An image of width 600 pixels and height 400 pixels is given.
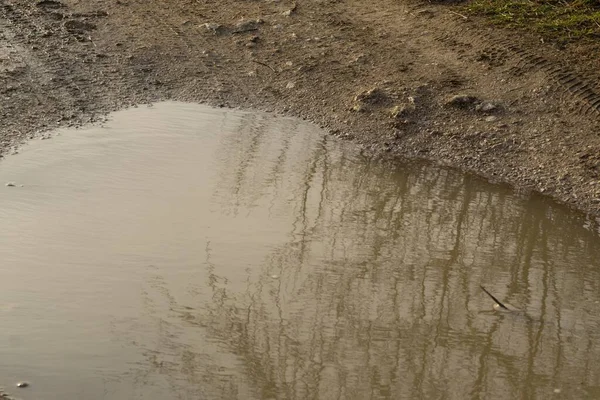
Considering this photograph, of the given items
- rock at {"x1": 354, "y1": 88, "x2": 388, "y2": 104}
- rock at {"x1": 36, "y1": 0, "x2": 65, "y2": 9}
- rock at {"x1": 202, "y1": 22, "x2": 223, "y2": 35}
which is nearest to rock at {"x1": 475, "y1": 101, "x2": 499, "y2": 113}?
rock at {"x1": 354, "y1": 88, "x2": 388, "y2": 104}

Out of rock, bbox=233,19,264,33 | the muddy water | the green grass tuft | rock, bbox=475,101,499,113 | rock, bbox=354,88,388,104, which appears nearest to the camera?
the muddy water

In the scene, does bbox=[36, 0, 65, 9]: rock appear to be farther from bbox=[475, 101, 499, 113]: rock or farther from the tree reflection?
bbox=[475, 101, 499, 113]: rock

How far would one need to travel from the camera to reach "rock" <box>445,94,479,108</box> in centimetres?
663

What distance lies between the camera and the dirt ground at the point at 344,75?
6188mm

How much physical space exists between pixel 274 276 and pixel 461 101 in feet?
8.83

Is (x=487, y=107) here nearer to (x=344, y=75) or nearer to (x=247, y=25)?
(x=344, y=75)

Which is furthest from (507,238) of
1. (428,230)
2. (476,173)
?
(476,173)

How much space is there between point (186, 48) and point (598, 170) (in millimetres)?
3715

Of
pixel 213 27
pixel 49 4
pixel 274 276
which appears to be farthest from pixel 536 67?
pixel 49 4

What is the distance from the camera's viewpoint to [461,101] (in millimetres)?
6641

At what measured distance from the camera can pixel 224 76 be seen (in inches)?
287

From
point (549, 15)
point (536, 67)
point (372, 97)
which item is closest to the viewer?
point (372, 97)

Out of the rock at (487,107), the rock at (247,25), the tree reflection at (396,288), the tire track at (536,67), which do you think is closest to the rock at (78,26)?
the rock at (247,25)

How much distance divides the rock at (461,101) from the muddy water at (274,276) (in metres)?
0.90
